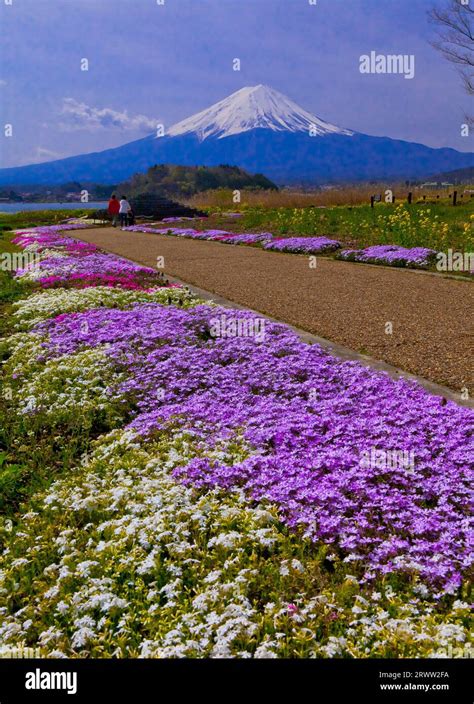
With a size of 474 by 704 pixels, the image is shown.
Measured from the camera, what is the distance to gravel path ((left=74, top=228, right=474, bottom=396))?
354 inches

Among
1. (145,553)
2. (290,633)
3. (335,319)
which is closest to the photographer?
(290,633)

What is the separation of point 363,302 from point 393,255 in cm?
656

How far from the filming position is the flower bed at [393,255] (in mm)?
18078

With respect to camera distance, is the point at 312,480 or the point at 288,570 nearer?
the point at 288,570

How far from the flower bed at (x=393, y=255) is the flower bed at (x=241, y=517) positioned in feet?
35.2

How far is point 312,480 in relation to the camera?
5250 millimetres
